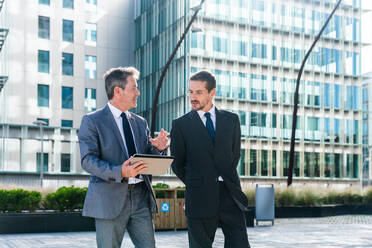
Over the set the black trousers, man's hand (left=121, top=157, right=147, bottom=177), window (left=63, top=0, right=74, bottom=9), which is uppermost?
window (left=63, top=0, right=74, bottom=9)

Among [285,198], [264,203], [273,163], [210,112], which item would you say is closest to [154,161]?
[210,112]

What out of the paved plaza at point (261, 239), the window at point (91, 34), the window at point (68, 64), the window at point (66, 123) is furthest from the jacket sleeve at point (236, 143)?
the window at point (91, 34)

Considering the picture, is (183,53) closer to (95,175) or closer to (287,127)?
(287,127)

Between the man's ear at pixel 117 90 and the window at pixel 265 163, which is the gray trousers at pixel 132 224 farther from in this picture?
the window at pixel 265 163

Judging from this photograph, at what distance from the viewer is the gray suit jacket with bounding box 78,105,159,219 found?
4.32 metres

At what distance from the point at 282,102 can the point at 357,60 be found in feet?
33.1

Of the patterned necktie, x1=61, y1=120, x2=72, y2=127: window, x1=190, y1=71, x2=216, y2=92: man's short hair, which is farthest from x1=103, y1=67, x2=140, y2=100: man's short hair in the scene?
x1=61, y1=120, x2=72, y2=127: window

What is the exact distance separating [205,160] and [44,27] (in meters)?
44.3

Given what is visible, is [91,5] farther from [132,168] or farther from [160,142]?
[132,168]

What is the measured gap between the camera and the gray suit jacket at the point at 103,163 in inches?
170

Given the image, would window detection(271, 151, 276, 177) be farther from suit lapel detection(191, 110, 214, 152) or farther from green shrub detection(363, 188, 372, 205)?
suit lapel detection(191, 110, 214, 152)

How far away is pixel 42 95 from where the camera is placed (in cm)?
4622

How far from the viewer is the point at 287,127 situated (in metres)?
49.1

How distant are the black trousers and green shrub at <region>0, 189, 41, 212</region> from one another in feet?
32.3
